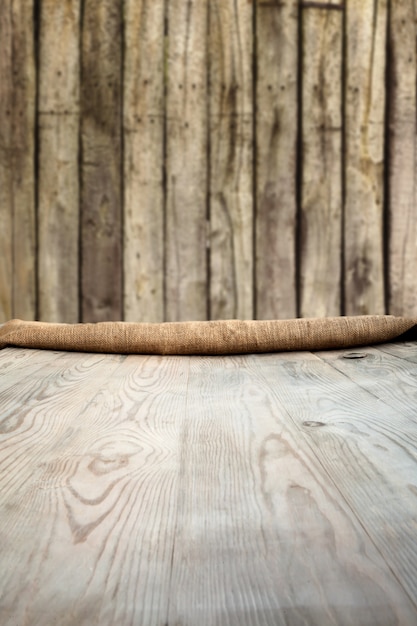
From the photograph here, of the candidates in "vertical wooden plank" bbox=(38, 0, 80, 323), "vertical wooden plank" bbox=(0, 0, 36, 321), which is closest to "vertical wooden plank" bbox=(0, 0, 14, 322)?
"vertical wooden plank" bbox=(0, 0, 36, 321)

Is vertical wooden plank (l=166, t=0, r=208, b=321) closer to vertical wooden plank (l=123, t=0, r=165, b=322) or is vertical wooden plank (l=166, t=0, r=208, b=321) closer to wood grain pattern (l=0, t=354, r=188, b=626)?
vertical wooden plank (l=123, t=0, r=165, b=322)

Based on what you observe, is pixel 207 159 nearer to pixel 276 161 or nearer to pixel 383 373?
pixel 276 161

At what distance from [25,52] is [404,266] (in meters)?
1.76

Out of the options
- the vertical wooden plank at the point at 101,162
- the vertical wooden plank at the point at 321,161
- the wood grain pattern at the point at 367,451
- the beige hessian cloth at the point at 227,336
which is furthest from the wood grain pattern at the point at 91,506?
the vertical wooden plank at the point at 321,161

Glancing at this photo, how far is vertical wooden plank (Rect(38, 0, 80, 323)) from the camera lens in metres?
2.41

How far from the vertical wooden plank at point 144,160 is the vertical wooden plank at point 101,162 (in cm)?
4

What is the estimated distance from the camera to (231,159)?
8.18 feet

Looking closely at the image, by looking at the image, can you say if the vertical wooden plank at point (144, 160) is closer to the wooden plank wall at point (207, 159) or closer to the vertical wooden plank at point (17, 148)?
the wooden plank wall at point (207, 159)

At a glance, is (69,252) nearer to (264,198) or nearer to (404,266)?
(264,198)

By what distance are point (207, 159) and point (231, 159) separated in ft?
0.32

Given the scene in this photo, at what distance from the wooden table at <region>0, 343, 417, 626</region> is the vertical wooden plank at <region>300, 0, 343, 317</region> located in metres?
1.46

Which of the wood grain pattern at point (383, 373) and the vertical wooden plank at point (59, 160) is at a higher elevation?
the vertical wooden plank at point (59, 160)

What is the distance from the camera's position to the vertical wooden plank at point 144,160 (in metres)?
2.43

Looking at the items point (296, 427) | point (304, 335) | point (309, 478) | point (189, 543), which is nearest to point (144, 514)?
point (189, 543)
